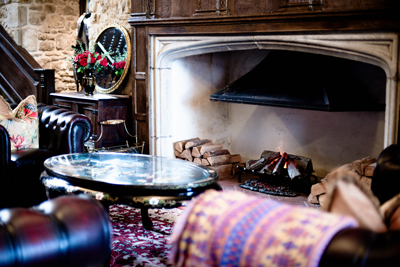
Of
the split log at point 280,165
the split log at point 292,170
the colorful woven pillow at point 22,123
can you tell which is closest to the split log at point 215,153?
the split log at point 280,165

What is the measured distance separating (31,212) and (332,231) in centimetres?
78

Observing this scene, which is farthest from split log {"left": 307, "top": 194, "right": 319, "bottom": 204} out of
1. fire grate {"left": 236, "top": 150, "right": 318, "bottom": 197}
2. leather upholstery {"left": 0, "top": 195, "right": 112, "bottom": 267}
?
leather upholstery {"left": 0, "top": 195, "right": 112, "bottom": 267}

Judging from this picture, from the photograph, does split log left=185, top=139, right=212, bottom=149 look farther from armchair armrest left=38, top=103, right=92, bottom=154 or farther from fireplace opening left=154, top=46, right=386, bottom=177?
armchair armrest left=38, top=103, right=92, bottom=154

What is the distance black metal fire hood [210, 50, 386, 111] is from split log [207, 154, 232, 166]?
0.75 meters

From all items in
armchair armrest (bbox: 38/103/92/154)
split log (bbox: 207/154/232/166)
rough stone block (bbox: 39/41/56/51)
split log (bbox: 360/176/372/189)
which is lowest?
split log (bbox: 207/154/232/166)

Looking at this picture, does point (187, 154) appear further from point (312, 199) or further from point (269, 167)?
point (312, 199)

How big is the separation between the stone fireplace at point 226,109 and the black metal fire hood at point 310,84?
118 millimetres

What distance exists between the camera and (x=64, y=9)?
733 cm

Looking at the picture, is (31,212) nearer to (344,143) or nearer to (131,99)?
(344,143)

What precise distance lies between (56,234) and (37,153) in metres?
3.09

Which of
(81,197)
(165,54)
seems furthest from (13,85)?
(81,197)

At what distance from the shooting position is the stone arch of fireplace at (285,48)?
3449 millimetres

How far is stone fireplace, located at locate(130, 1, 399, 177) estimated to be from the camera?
4.32m

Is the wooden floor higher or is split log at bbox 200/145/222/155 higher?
split log at bbox 200/145/222/155
